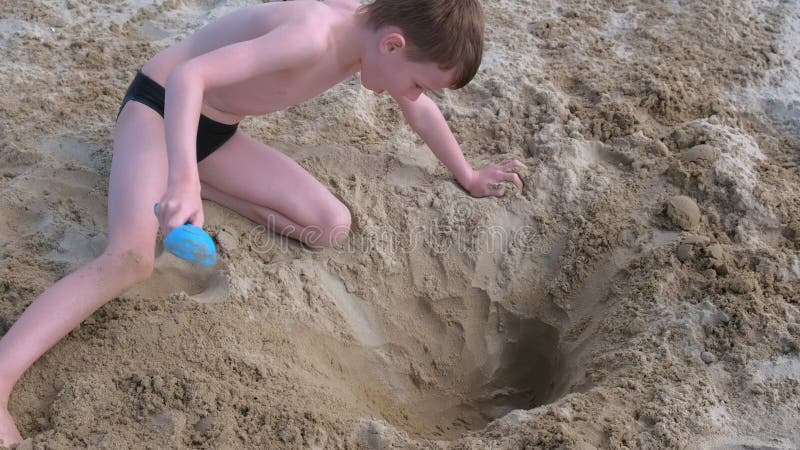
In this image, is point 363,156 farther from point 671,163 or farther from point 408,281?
point 671,163

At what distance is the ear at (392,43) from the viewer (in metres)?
2.08

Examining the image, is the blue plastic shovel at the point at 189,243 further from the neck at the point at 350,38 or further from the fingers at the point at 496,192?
the fingers at the point at 496,192

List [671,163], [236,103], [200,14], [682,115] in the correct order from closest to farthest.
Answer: [236,103] < [671,163] < [682,115] < [200,14]

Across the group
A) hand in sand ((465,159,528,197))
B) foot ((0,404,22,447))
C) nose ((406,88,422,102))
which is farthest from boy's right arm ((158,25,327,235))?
hand in sand ((465,159,528,197))

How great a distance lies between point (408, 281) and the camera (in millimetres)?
2465

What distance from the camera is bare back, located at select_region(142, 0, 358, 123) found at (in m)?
2.20

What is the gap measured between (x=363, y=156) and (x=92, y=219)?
92cm

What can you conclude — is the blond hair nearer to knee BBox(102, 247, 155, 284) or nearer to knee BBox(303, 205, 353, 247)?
knee BBox(303, 205, 353, 247)

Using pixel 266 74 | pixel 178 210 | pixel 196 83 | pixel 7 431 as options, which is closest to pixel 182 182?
pixel 178 210

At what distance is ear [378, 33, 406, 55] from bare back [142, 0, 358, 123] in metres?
0.18

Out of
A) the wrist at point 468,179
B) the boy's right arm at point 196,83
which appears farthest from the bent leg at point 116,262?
the wrist at point 468,179

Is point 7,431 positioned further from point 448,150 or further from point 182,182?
point 448,150

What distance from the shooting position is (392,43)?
2.10 metres

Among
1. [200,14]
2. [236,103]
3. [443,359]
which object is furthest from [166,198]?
[200,14]
